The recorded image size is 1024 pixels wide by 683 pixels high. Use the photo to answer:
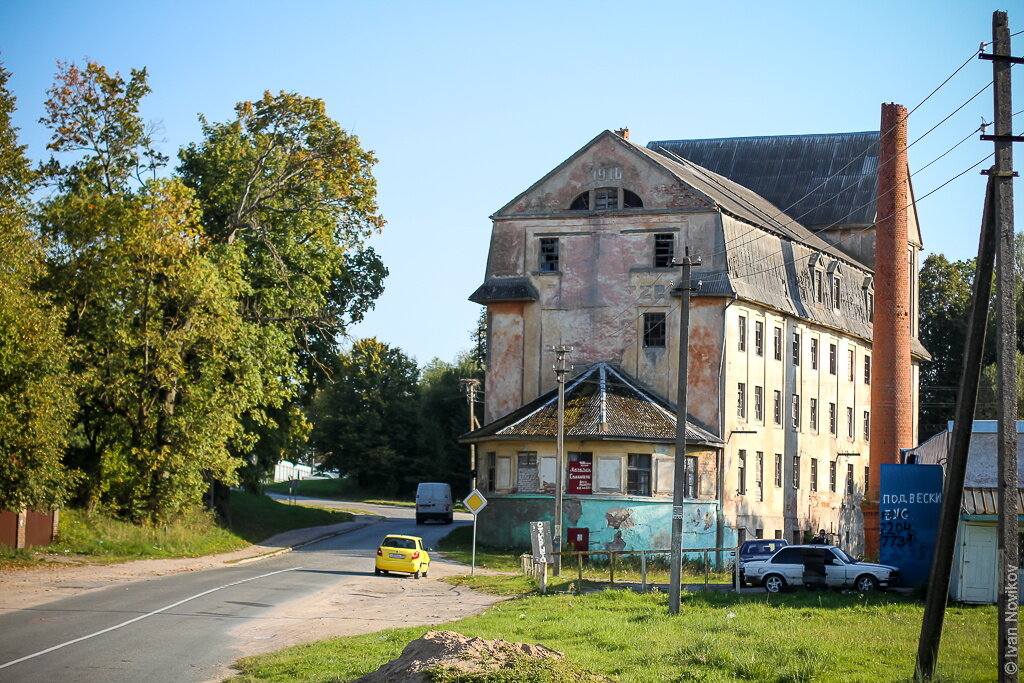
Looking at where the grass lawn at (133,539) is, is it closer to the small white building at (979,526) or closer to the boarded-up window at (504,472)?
the boarded-up window at (504,472)

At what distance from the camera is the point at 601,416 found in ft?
148

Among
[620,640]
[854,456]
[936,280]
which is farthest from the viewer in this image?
[936,280]

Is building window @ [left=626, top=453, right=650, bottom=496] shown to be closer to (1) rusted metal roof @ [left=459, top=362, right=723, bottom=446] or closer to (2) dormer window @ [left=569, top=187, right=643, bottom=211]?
(1) rusted metal roof @ [left=459, top=362, right=723, bottom=446]

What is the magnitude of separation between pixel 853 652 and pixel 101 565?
25060mm

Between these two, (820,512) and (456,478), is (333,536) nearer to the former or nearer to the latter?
(820,512)

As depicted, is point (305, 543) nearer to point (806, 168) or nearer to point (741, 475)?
point (741, 475)

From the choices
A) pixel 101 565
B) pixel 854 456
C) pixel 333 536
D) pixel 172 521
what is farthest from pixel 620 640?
pixel 854 456

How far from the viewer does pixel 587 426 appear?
44562mm

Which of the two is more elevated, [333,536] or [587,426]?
[587,426]

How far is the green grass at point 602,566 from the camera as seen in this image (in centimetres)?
3831

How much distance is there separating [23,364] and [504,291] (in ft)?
70.2

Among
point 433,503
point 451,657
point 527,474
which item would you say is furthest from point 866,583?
point 433,503

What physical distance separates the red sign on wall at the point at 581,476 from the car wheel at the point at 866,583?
1389 centimetres

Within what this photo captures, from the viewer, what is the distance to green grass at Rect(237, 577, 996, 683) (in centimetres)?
1688
